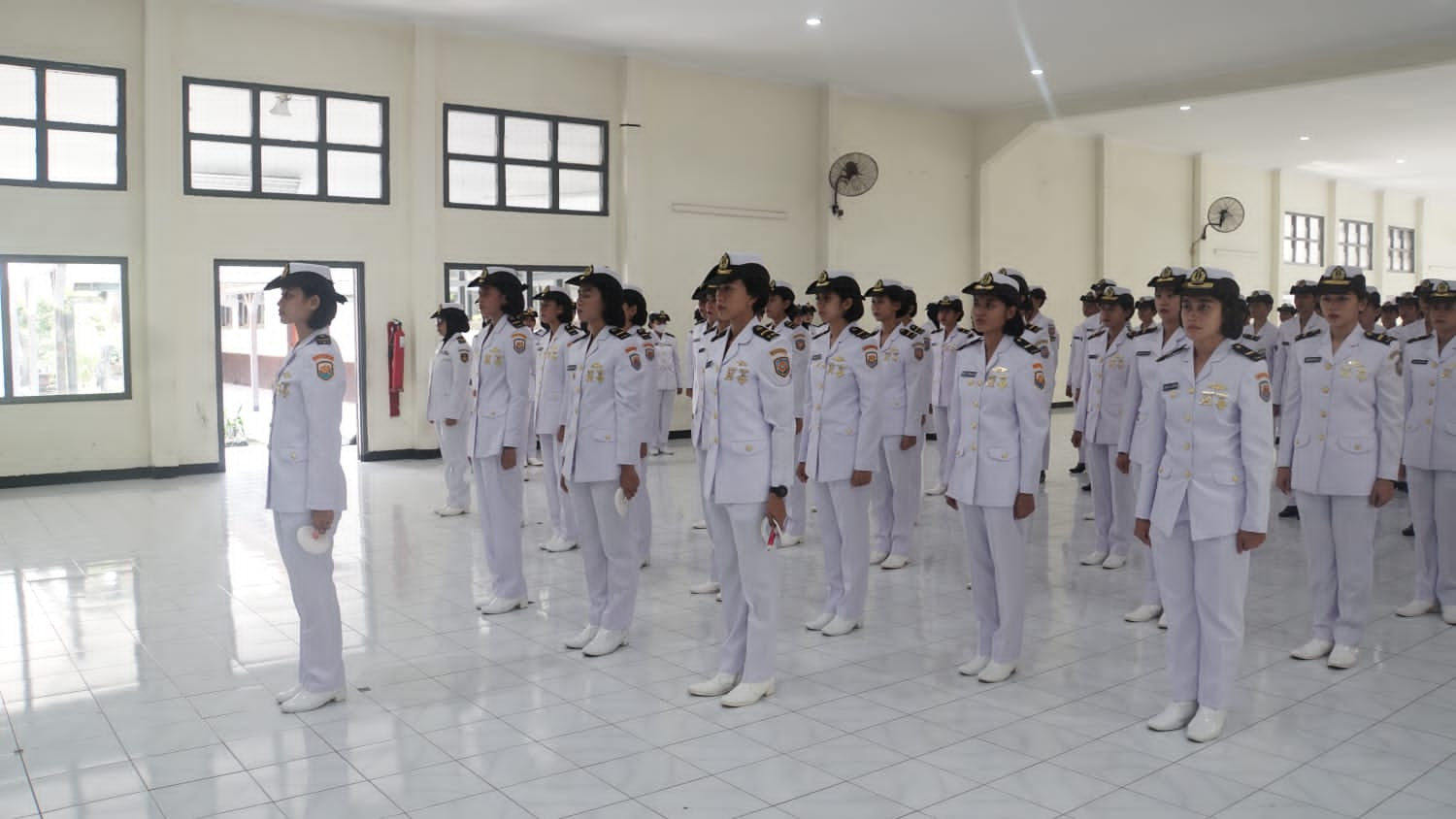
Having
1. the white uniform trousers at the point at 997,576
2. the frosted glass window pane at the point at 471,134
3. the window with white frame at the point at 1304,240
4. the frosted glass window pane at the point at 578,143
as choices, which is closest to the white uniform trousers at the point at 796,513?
the white uniform trousers at the point at 997,576

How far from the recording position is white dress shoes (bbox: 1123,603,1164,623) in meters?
5.38

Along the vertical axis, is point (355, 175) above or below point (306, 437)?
→ above

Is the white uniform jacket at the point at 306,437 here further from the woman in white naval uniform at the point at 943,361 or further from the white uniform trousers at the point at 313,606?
the woman in white naval uniform at the point at 943,361

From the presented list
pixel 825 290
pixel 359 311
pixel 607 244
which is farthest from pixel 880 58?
pixel 825 290

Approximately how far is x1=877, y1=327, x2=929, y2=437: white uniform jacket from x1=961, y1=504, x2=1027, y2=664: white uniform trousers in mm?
1669

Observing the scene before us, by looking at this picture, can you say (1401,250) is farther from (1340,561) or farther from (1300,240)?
(1340,561)

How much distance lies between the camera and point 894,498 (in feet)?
22.2

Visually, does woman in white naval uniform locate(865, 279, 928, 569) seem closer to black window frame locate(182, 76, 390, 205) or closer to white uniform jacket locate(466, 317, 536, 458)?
white uniform jacket locate(466, 317, 536, 458)

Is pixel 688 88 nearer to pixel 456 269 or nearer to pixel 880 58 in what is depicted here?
pixel 880 58

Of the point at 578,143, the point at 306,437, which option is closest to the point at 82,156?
the point at 578,143

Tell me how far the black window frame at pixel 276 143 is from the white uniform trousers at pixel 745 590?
8313 mm

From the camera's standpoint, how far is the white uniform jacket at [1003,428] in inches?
168

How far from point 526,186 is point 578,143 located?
0.86 m

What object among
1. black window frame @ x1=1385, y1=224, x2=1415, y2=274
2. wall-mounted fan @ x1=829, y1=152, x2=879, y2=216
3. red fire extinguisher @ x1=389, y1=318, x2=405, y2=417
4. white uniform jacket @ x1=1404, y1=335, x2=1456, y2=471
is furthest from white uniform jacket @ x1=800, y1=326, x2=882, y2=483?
black window frame @ x1=1385, y1=224, x2=1415, y2=274
